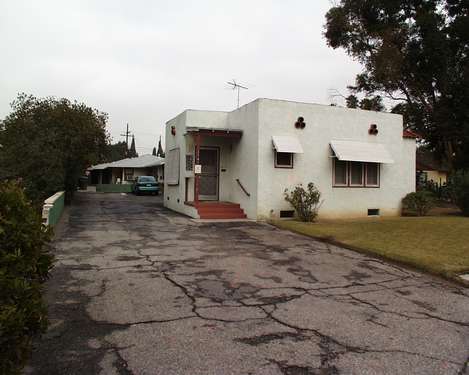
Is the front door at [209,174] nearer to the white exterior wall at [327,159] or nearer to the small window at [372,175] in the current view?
the white exterior wall at [327,159]

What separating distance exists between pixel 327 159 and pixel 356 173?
148 centimetres

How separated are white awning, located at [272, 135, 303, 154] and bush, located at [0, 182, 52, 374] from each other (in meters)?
10.8

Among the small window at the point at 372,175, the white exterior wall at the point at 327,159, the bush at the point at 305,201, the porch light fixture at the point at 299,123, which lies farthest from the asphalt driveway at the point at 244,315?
the small window at the point at 372,175

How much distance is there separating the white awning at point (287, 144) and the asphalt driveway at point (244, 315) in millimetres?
5517

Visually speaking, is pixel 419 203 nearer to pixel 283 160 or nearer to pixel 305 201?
pixel 305 201

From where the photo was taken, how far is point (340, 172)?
596 inches

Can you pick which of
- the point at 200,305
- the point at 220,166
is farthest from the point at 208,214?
the point at 200,305

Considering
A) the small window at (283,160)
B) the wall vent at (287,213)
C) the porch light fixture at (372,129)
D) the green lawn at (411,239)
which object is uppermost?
the porch light fixture at (372,129)

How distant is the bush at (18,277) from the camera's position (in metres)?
2.60

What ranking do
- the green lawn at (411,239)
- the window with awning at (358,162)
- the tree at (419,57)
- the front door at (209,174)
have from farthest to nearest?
the tree at (419,57), the front door at (209,174), the window with awning at (358,162), the green lawn at (411,239)

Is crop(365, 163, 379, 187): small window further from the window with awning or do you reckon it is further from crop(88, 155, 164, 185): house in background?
crop(88, 155, 164, 185): house in background

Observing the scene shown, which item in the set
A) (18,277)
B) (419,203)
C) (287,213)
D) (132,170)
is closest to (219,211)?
(287,213)

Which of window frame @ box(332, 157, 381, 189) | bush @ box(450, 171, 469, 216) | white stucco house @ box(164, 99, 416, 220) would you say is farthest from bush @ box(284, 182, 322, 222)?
bush @ box(450, 171, 469, 216)

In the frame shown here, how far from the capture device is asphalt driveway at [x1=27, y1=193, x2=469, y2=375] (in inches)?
136
